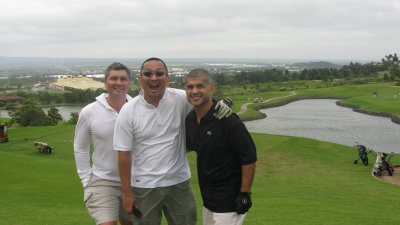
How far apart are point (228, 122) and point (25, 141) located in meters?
28.2

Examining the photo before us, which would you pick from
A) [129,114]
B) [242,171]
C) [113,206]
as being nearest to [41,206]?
[113,206]

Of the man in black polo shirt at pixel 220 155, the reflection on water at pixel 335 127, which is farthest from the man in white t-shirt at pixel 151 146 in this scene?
the reflection on water at pixel 335 127

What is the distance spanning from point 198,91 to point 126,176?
52.5 inches

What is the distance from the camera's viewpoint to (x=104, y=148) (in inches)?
199

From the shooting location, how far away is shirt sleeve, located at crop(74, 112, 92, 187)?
17.0 ft

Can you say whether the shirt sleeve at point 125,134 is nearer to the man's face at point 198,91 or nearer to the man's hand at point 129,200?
the man's hand at point 129,200

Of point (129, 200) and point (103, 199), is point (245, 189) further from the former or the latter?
point (103, 199)

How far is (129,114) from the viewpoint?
4.57m

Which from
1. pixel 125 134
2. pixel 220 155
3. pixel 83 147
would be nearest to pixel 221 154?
pixel 220 155

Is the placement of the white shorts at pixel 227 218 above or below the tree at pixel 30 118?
above

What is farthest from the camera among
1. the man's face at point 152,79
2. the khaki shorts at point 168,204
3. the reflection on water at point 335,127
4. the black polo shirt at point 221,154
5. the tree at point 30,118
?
the tree at point 30,118

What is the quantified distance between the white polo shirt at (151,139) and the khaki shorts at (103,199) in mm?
534

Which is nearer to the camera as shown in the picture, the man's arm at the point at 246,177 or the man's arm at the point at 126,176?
the man's arm at the point at 246,177

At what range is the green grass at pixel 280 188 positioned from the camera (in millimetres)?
9172
